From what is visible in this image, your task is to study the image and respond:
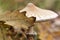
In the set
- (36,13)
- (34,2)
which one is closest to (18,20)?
(36,13)

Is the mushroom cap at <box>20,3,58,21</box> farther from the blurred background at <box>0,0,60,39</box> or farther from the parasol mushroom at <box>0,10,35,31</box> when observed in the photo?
the blurred background at <box>0,0,60,39</box>

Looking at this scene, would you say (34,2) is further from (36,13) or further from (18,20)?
(18,20)

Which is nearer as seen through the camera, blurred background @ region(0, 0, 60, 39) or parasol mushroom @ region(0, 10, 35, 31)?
parasol mushroom @ region(0, 10, 35, 31)

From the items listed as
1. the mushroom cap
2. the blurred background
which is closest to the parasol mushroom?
the mushroom cap

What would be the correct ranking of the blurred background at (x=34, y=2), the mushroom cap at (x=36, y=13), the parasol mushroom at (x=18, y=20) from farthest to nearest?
the blurred background at (x=34, y=2) → the mushroom cap at (x=36, y=13) → the parasol mushroom at (x=18, y=20)

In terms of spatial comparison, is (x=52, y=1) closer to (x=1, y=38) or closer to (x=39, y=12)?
(x=39, y=12)

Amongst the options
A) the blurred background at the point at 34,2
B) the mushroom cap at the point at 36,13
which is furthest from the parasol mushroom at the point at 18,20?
the blurred background at the point at 34,2

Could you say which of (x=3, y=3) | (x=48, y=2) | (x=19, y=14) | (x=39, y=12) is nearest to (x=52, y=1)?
(x=48, y=2)

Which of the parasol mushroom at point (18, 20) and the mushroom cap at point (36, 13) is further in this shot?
the mushroom cap at point (36, 13)

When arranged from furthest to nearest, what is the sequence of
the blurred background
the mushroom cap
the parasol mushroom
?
the blurred background, the mushroom cap, the parasol mushroom

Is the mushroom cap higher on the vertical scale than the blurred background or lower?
lower

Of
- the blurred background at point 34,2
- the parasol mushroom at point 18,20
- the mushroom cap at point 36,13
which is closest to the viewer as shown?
the parasol mushroom at point 18,20

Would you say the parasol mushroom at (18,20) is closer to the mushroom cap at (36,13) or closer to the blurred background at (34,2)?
the mushroom cap at (36,13)
